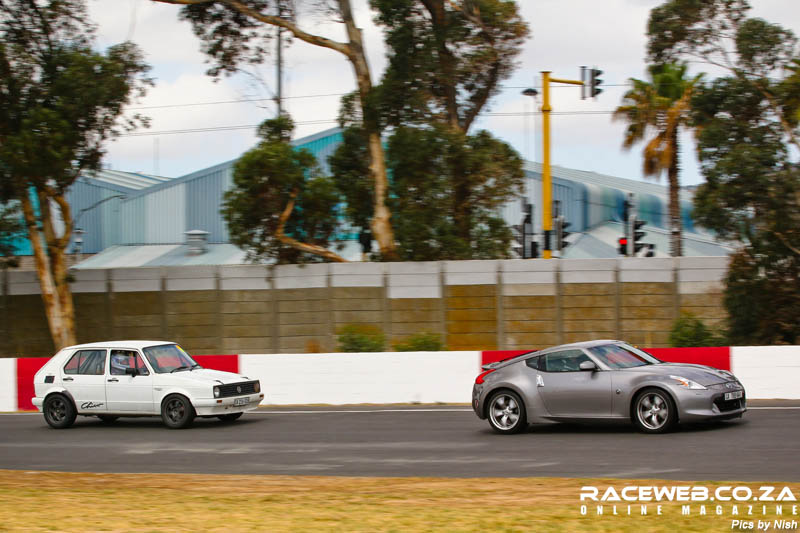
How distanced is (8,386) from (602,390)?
14.3m

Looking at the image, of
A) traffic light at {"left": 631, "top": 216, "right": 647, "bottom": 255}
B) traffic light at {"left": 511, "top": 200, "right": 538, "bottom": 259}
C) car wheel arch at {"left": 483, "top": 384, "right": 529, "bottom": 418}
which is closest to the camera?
car wheel arch at {"left": 483, "top": 384, "right": 529, "bottom": 418}

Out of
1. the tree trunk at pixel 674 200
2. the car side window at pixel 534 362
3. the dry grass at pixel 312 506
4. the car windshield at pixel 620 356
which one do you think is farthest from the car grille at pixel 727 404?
the tree trunk at pixel 674 200

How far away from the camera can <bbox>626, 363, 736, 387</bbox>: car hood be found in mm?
12500

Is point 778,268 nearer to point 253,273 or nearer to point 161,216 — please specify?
point 253,273

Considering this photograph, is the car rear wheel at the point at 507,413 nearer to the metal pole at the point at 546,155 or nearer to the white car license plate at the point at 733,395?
the white car license plate at the point at 733,395

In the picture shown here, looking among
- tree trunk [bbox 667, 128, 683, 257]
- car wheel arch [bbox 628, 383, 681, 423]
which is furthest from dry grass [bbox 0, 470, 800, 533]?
tree trunk [bbox 667, 128, 683, 257]

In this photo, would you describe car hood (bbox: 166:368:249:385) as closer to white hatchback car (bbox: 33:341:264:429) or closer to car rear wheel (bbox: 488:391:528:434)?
white hatchback car (bbox: 33:341:264:429)

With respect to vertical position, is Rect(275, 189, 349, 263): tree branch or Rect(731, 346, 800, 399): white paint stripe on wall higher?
Rect(275, 189, 349, 263): tree branch

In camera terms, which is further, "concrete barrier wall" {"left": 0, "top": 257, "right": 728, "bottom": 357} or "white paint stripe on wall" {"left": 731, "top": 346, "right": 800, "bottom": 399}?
"concrete barrier wall" {"left": 0, "top": 257, "right": 728, "bottom": 357}

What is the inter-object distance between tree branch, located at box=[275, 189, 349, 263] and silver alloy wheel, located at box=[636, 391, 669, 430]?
1648cm

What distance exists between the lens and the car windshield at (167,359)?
16.4m

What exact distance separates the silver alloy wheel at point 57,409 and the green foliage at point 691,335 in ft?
49.1

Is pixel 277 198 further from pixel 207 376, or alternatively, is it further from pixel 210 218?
pixel 210 218

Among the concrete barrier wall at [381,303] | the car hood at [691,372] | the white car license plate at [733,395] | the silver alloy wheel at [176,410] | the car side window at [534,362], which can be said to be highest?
the concrete barrier wall at [381,303]
